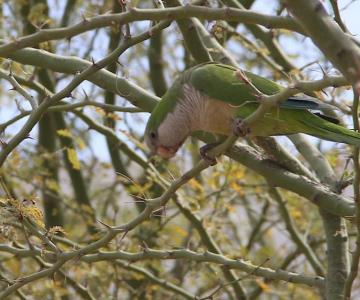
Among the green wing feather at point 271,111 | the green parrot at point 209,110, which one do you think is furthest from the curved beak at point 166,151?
the green wing feather at point 271,111

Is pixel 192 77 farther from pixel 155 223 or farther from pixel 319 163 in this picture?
pixel 155 223

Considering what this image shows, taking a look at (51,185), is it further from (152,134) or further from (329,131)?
(329,131)

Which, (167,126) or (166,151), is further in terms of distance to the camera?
(166,151)

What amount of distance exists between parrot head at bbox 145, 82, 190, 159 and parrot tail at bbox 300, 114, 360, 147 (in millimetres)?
646

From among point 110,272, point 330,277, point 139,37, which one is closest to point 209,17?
point 139,37

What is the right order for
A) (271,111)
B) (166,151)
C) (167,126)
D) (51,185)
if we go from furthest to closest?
(51,185), (166,151), (167,126), (271,111)

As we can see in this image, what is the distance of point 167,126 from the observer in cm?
371

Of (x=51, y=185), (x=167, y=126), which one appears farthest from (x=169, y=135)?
(x=51, y=185)

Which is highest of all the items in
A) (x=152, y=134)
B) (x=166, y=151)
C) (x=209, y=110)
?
(x=209, y=110)

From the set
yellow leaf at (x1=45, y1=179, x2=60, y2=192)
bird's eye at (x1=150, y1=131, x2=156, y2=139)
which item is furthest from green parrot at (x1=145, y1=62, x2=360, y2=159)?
yellow leaf at (x1=45, y1=179, x2=60, y2=192)

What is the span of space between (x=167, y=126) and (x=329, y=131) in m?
0.86

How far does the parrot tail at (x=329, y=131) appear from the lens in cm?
316

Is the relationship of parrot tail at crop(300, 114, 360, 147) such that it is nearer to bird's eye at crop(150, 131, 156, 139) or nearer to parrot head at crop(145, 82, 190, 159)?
parrot head at crop(145, 82, 190, 159)

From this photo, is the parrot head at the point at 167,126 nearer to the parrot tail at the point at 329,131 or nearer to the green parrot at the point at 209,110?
the green parrot at the point at 209,110
